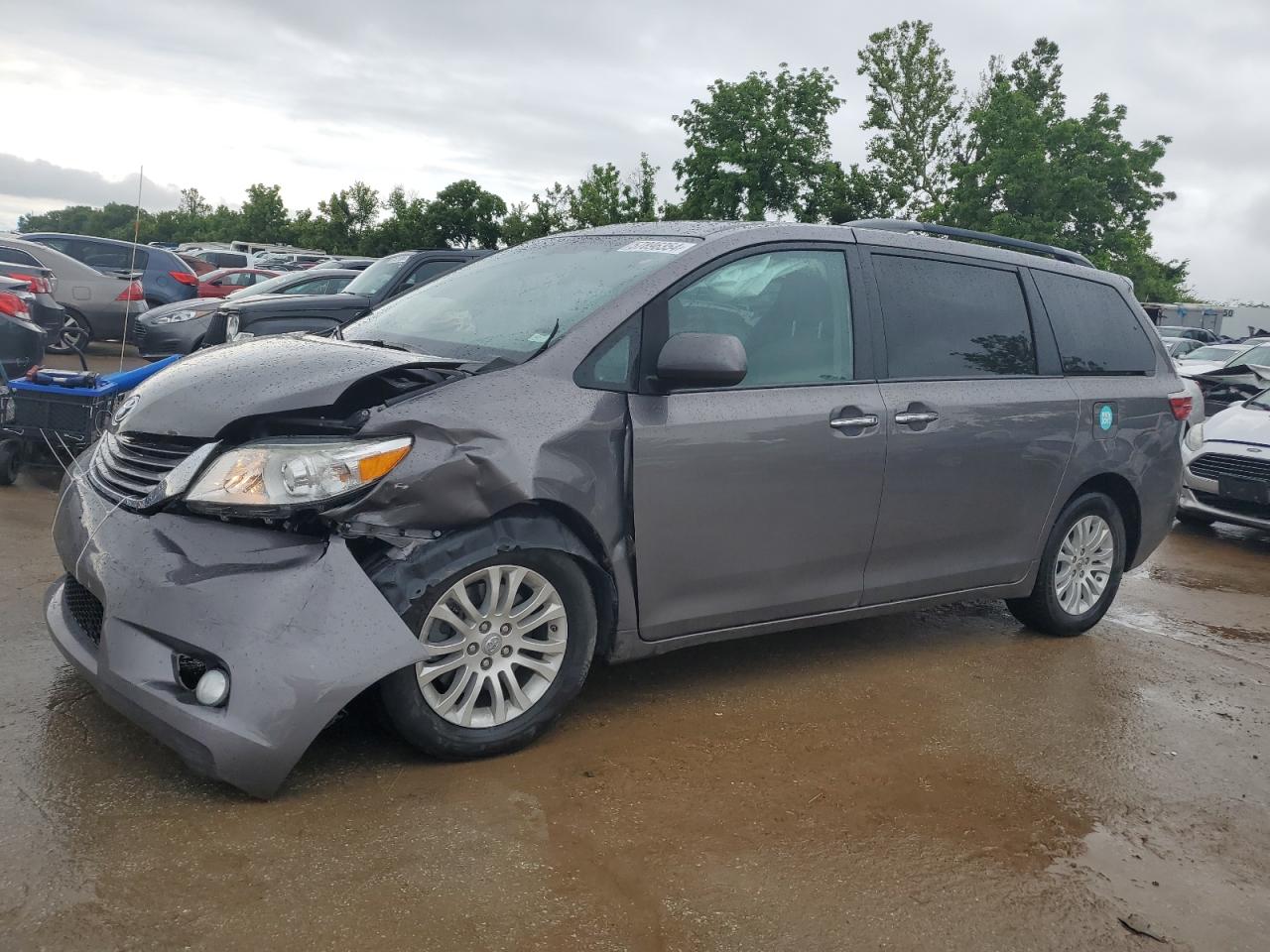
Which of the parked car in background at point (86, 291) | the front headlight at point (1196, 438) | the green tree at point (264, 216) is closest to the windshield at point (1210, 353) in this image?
the front headlight at point (1196, 438)

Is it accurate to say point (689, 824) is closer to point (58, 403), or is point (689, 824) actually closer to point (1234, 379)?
point (58, 403)

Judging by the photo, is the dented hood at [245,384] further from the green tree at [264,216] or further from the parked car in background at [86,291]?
Result: the green tree at [264,216]

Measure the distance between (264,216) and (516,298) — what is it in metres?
69.1

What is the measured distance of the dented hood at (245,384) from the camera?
3.38 m

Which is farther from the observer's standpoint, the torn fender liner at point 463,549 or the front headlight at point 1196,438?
the front headlight at point 1196,438

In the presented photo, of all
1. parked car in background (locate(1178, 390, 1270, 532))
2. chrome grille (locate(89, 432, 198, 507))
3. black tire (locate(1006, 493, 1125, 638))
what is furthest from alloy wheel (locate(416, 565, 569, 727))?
parked car in background (locate(1178, 390, 1270, 532))

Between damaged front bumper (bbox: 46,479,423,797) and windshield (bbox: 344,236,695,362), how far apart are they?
1013 mm

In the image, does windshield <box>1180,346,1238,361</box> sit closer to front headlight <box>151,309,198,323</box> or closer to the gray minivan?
front headlight <box>151,309,198,323</box>

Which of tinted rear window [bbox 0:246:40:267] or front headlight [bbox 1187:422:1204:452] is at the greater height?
front headlight [bbox 1187:422:1204:452]

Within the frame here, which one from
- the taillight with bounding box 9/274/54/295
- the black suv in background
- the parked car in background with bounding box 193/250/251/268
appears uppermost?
the black suv in background

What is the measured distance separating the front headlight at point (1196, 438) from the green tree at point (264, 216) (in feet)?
207

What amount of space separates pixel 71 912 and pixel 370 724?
126cm

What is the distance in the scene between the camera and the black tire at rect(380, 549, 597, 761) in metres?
3.37

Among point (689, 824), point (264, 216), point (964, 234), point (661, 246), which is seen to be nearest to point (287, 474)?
point (689, 824)
